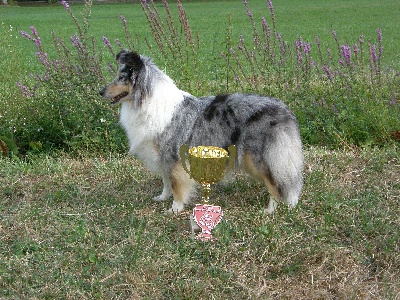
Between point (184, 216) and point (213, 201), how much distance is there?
365 mm

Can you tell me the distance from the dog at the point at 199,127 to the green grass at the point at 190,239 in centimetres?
32

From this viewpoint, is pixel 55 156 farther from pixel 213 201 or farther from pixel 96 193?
pixel 213 201

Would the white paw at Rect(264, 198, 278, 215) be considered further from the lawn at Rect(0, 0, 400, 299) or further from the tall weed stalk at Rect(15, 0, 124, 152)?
the tall weed stalk at Rect(15, 0, 124, 152)

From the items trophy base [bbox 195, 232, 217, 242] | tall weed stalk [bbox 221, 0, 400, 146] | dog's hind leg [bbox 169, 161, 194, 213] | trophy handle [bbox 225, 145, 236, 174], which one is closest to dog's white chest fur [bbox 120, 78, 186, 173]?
dog's hind leg [bbox 169, 161, 194, 213]

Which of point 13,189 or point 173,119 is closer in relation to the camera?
point 173,119

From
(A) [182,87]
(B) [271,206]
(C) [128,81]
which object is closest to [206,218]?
(B) [271,206]

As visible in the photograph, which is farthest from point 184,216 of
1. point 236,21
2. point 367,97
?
point 236,21

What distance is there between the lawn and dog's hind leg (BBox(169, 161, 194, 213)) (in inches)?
4.6

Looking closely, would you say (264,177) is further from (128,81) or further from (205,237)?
(128,81)

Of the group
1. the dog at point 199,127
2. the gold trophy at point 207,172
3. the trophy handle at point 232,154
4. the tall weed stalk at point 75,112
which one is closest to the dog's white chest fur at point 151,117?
the dog at point 199,127

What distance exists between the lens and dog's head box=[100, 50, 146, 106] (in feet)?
13.1

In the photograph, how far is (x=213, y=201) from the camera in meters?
4.57

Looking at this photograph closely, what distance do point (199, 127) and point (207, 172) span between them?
2.01 ft

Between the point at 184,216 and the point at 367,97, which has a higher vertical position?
the point at 367,97
